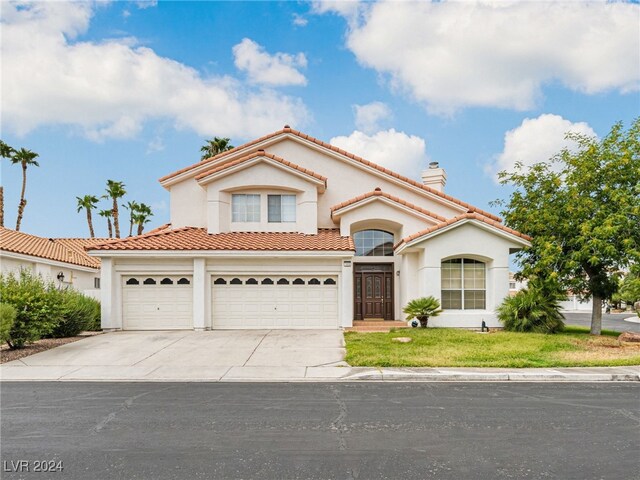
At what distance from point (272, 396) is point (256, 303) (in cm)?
1002

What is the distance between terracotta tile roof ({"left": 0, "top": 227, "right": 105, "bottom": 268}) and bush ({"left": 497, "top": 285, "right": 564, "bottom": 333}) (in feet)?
70.1

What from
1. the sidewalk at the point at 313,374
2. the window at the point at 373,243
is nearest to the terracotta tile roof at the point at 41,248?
the sidewalk at the point at 313,374

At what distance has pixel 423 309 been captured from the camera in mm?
18000

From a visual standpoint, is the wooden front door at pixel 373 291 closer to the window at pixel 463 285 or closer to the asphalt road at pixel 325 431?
the window at pixel 463 285

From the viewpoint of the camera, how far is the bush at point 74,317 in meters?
16.8

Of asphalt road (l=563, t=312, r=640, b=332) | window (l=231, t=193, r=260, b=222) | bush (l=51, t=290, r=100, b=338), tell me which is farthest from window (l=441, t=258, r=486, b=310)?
bush (l=51, t=290, r=100, b=338)

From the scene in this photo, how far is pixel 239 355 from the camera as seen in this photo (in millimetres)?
13430

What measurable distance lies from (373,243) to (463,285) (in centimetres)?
451

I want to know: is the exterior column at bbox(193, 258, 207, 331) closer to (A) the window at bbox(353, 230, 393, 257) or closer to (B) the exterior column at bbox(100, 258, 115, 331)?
(B) the exterior column at bbox(100, 258, 115, 331)

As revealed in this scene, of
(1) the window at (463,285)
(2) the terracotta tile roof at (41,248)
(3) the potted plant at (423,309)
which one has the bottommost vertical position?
(3) the potted plant at (423,309)

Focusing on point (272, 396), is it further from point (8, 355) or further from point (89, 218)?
point (89, 218)

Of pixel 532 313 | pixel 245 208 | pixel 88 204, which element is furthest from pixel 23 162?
pixel 532 313

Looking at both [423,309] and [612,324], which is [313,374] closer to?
[423,309]

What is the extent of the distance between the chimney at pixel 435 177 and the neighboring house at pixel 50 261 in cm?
1751
